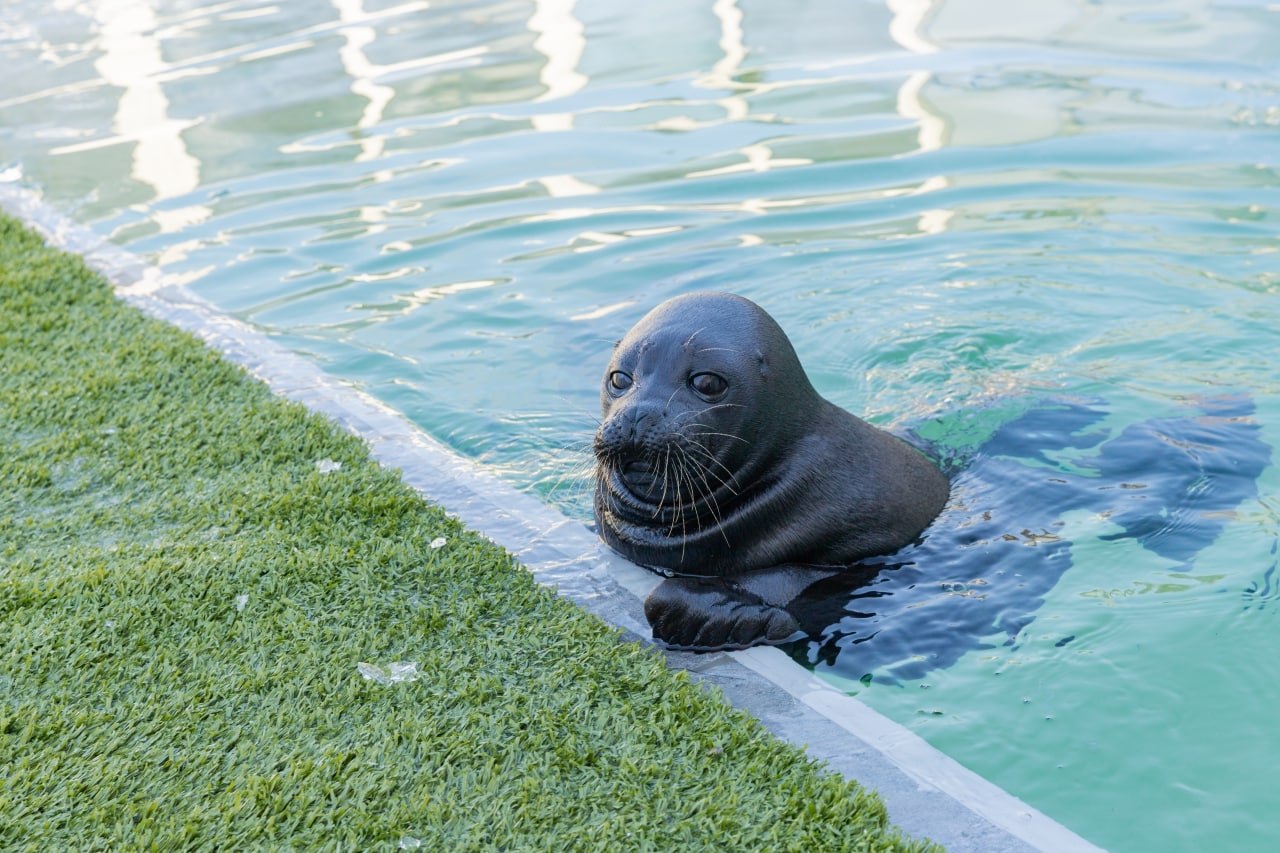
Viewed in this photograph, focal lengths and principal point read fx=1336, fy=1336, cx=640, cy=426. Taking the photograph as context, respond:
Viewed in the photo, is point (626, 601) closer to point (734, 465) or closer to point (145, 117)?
point (734, 465)

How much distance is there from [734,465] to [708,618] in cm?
71

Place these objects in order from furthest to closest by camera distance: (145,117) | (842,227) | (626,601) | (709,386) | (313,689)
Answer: (145,117)
(842,227)
(709,386)
(626,601)
(313,689)

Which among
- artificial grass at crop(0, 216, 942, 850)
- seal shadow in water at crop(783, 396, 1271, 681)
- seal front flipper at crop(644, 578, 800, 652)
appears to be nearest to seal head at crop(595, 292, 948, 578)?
seal shadow in water at crop(783, 396, 1271, 681)

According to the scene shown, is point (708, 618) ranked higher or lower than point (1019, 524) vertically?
higher

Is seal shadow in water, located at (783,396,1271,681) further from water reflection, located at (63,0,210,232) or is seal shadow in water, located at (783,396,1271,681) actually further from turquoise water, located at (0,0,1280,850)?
water reflection, located at (63,0,210,232)

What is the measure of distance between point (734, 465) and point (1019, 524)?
128 cm

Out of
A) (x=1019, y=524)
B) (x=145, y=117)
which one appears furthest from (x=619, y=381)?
(x=145, y=117)

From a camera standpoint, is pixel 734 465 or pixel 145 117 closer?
pixel 734 465

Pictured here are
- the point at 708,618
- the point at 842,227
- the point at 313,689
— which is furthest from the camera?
the point at 842,227

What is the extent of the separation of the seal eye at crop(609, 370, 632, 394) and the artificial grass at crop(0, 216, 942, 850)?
2.49ft

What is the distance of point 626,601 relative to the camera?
4809 mm

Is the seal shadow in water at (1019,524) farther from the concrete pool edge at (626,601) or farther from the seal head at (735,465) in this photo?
the concrete pool edge at (626,601)

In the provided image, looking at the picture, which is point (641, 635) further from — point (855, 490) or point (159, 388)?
point (159, 388)

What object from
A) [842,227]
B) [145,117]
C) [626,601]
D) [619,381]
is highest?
[619,381]
